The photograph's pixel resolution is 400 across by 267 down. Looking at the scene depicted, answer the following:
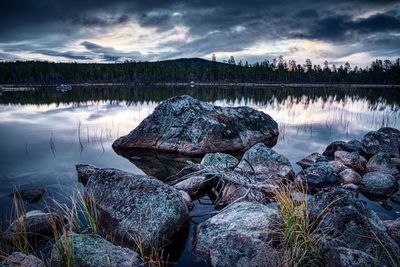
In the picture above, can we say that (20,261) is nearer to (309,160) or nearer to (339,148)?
(309,160)

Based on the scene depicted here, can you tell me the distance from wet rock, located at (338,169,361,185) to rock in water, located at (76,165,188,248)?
17.9ft

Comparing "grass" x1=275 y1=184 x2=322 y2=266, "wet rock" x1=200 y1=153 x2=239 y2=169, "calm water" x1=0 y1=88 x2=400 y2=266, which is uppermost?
"grass" x1=275 y1=184 x2=322 y2=266

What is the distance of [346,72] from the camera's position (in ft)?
472

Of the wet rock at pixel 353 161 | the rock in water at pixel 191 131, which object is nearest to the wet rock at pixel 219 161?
the rock in water at pixel 191 131

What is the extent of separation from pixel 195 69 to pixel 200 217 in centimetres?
14094

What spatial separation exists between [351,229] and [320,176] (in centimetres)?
499

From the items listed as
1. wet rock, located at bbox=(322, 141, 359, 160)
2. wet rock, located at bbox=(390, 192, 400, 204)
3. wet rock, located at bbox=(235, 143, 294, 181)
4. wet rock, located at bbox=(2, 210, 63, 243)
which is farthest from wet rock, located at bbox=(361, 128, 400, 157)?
wet rock, located at bbox=(2, 210, 63, 243)

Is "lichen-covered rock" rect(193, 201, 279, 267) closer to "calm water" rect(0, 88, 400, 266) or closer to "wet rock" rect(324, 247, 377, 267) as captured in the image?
"calm water" rect(0, 88, 400, 266)

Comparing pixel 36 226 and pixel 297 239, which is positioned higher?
pixel 297 239

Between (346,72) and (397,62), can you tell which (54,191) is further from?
(397,62)

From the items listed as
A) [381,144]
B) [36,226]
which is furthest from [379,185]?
[36,226]

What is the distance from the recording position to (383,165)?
1005 cm

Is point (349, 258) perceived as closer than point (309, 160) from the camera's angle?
Yes

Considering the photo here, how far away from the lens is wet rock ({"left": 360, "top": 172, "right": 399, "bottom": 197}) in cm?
841
